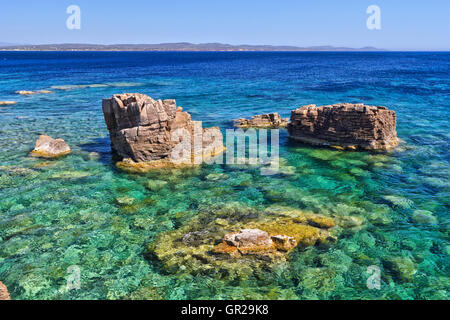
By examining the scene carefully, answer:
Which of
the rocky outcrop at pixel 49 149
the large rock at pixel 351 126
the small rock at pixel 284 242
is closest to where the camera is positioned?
the small rock at pixel 284 242

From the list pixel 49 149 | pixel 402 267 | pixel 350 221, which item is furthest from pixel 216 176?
pixel 49 149

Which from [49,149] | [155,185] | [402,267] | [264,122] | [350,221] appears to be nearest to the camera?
[402,267]

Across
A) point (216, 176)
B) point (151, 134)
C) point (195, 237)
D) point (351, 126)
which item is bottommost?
point (195, 237)

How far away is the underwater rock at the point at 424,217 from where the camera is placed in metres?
15.4

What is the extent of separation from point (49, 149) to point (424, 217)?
2310 centimetres

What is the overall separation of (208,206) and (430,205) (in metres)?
10.8

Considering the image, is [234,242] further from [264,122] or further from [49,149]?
[264,122]

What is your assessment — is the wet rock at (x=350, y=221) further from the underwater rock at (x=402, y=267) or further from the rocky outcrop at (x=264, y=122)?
the rocky outcrop at (x=264, y=122)

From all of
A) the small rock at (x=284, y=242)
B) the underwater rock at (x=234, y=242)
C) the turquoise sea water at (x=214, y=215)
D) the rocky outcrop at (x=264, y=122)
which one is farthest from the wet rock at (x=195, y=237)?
the rocky outcrop at (x=264, y=122)

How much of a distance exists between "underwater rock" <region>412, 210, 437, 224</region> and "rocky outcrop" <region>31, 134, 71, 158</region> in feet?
71.7

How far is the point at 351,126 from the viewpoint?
81.1ft

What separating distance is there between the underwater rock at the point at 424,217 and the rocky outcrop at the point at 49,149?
71.7ft

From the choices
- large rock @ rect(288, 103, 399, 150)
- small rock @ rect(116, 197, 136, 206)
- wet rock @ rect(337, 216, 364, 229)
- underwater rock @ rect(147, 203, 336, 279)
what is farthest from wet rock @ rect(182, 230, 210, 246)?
large rock @ rect(288, 103, 399, 150)
